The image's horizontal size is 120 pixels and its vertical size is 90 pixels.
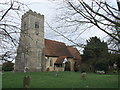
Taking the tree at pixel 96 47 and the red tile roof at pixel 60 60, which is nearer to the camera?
the tree at pixel 96 47

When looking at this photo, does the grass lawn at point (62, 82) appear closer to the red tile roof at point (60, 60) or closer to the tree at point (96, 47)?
the tree at point (96, 47)

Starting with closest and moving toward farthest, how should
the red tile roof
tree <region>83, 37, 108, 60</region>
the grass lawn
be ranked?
1. tree <region>83, 37, 108, 60</region>
2. the grass lawn
3. the red tile roof

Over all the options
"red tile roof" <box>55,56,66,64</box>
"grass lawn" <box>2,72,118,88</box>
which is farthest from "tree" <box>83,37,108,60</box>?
"red tile roof" <box>55,56,66,64</box>

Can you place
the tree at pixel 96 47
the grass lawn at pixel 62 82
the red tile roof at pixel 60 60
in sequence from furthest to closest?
1. the red tile roof at pixel 60 60
2. the grass lawn at pixel 62 82
3. the tree at pixel 96 47

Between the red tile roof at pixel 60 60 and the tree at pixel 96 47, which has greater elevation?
the tree at pixel 96 47

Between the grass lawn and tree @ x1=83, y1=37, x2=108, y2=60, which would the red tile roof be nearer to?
the grass lawn

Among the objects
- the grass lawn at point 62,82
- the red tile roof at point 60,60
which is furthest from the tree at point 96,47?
the red tile roof at point 60,60

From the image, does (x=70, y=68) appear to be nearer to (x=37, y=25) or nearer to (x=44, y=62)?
(x=44, y=62)

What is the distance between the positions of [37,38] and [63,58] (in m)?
8.10

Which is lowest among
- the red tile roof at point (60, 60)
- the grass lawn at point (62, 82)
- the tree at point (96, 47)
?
the grass lawn at point (62, 82)

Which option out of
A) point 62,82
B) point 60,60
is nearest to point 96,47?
point 62,82

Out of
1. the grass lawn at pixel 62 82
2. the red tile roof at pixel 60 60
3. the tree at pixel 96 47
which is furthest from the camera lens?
the red tile roof at pixel 60 60

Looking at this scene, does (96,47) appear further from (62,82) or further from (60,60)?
(60,60)

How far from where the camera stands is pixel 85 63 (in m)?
30.5
